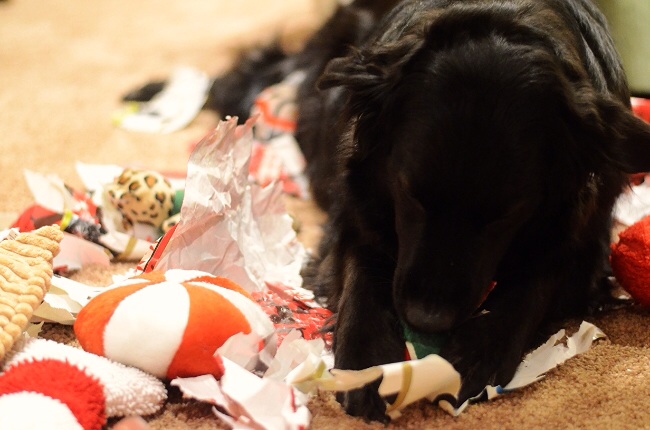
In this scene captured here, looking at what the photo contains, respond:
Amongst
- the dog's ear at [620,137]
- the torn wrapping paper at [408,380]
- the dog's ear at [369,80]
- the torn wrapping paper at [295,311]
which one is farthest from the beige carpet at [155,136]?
the dog's ear at [369,80]

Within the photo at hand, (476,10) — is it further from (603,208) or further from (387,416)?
(387,416)

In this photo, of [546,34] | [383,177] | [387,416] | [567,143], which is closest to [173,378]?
[387,416]

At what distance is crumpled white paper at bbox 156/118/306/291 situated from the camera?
1.56 meters

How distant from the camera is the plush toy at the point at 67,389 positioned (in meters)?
1.04

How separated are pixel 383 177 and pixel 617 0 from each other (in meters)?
1.41

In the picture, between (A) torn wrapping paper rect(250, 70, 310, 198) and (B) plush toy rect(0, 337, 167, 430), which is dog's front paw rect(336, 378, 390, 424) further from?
(A) torn wrapping paper rect(250, 70, 310, 198)

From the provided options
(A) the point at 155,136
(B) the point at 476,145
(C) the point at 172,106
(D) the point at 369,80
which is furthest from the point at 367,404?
(C) the point at 172,106

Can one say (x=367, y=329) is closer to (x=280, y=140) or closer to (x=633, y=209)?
(x=633, y=209)

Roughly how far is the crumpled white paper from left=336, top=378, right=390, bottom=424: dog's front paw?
49 centimetres

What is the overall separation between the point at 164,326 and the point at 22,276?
291mm

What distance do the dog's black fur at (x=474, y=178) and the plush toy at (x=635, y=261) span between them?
0.07m

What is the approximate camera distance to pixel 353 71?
→ 1.42 m

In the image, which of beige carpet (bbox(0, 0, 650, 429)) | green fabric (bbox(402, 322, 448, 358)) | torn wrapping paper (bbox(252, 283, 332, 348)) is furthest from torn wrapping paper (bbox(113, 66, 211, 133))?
green fabric (bbox(402, 322, 448, 358))

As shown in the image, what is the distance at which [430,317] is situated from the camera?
3.98ft
